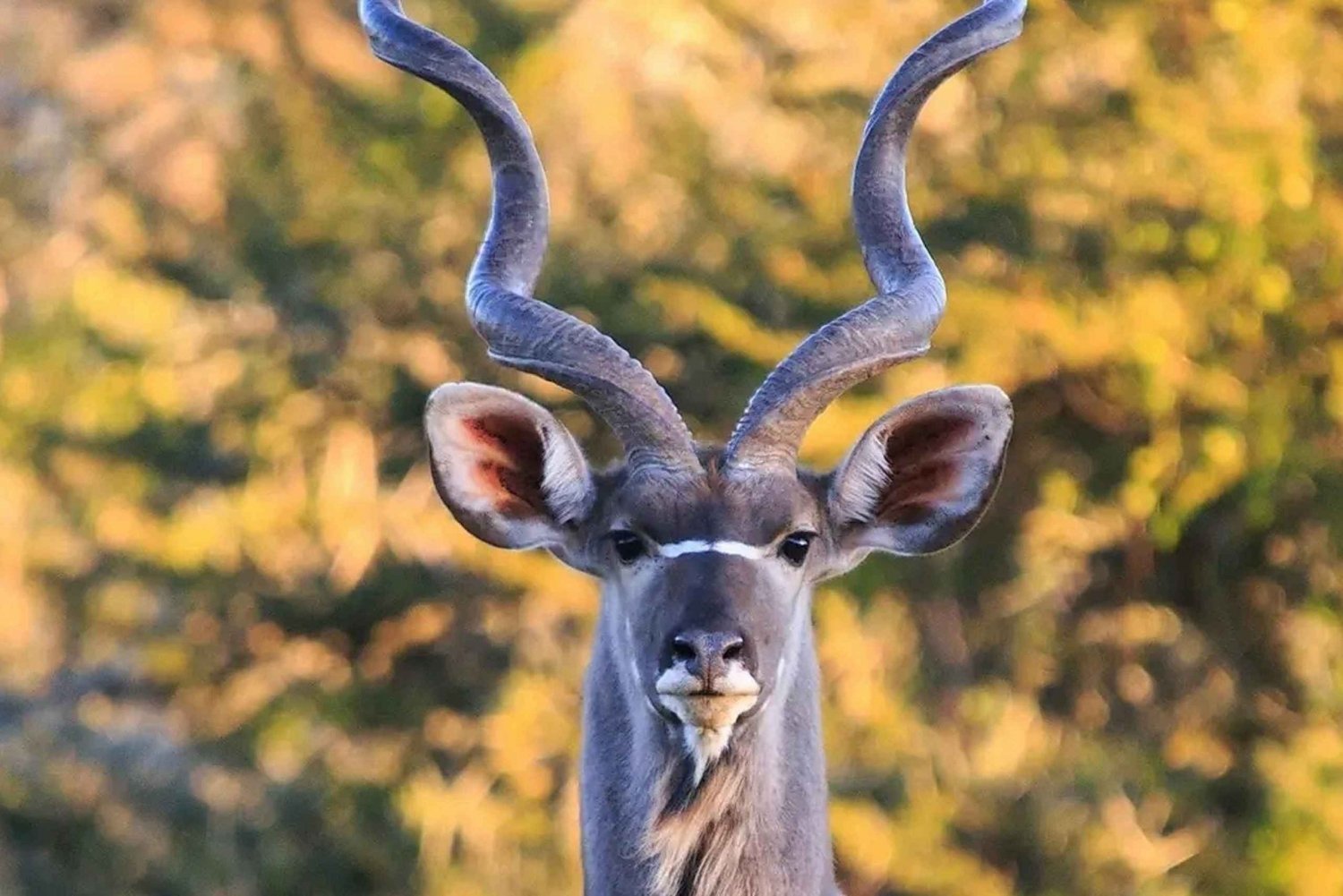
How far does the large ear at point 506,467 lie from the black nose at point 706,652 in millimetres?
783

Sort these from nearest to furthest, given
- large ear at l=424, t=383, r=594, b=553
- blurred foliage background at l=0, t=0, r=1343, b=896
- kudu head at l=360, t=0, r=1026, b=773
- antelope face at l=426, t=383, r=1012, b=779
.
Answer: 1. antelope face at l=426, t=383, r=1012, b=779
2. kudu head at l=360, t=0, r=1026, b=773
3. large ear at l=424, t=383, r=594, b=553
4. blurred foliage background at l=0, t=0, r=1343, b=896

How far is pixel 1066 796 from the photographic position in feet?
44.7

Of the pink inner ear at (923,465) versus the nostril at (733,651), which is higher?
the pink inner ear at (923,465)

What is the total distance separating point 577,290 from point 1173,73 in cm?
343

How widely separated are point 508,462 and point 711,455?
518 millimetres

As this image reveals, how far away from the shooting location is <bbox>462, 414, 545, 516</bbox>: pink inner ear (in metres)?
6.10

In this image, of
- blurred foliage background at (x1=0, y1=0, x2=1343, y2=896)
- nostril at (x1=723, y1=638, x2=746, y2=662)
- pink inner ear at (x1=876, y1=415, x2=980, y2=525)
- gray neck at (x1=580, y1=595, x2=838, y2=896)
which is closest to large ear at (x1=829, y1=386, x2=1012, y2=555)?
pink inner ear at (x1=876, y1=415, x2=980, y2=525)

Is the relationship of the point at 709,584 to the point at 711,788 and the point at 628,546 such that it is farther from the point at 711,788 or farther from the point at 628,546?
the point at 711,788

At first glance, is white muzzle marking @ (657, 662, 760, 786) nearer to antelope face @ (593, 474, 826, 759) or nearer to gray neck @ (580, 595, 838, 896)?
antelope face @ (593, 474, 826, 759)

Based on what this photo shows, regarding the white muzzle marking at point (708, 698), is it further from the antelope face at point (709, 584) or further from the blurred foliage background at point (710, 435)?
the blurred foliage background at point (710, 435)

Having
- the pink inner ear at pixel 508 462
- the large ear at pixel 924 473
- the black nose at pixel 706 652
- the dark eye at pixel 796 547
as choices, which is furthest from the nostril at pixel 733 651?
the pink inner ear at pixel 508 462

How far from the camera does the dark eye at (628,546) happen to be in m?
5.88

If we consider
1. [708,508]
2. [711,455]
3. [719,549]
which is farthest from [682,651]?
[711,455]

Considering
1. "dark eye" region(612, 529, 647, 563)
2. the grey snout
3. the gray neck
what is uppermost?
"dark eye" region(612, 529, 647, 563)
